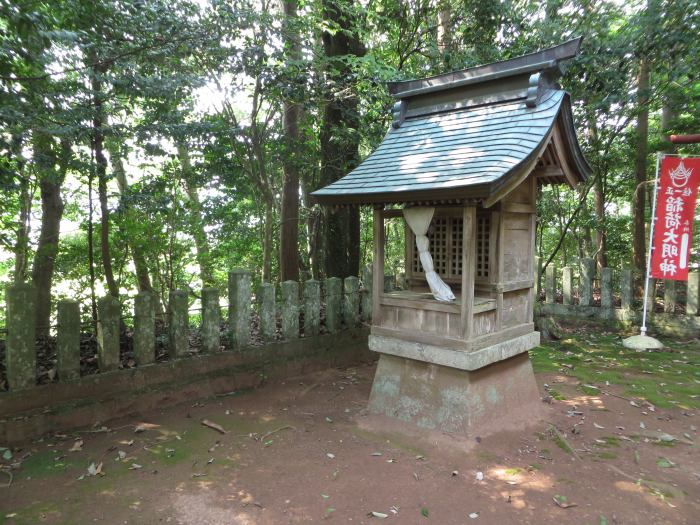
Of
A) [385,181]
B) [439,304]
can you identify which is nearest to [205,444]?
[439,304]

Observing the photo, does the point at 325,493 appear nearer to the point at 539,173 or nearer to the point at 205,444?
the point at 205,444

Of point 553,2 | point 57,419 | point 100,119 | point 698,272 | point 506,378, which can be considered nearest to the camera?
point 57,419

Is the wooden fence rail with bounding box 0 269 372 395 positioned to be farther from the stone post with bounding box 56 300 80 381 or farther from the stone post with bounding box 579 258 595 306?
the stone post with bounding box 579 258 595 306

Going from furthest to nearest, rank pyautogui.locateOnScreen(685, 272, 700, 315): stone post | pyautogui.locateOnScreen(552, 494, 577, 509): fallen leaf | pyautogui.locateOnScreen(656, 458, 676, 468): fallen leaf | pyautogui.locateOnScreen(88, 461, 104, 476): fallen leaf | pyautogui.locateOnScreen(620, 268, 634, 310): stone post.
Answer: pyautogui.locateOnScreen(620, 268, 634, 310): stone post → pyautogui.locateOnScreen(685, 272, 700, 315): stone post → pyautogui.locateOnScreen(656, 458, 676, 468): fallen leaf → pyautogui.locateOnScreen(88, 461, 104, 476): fallen leaf → pyautogui.locateOnScreen(552, 494, 577, 509): fallen leaf

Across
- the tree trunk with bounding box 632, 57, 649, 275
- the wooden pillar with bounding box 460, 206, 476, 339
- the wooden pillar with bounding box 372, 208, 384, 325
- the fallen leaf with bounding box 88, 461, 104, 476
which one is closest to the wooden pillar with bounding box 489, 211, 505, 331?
the wooden pillar with bounding box 460, 206, 476, 339

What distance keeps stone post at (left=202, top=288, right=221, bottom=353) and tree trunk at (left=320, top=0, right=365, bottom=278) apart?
3380mm

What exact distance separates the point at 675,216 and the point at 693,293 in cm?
215

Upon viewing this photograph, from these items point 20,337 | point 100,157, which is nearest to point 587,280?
point 100,157

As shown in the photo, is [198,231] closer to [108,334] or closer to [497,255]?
[108,334]

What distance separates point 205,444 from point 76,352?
186 cm

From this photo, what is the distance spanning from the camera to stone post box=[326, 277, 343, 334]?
784cm

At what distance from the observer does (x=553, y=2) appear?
9.34 meters

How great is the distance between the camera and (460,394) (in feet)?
17.7

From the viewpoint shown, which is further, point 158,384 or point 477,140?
point 158,384
